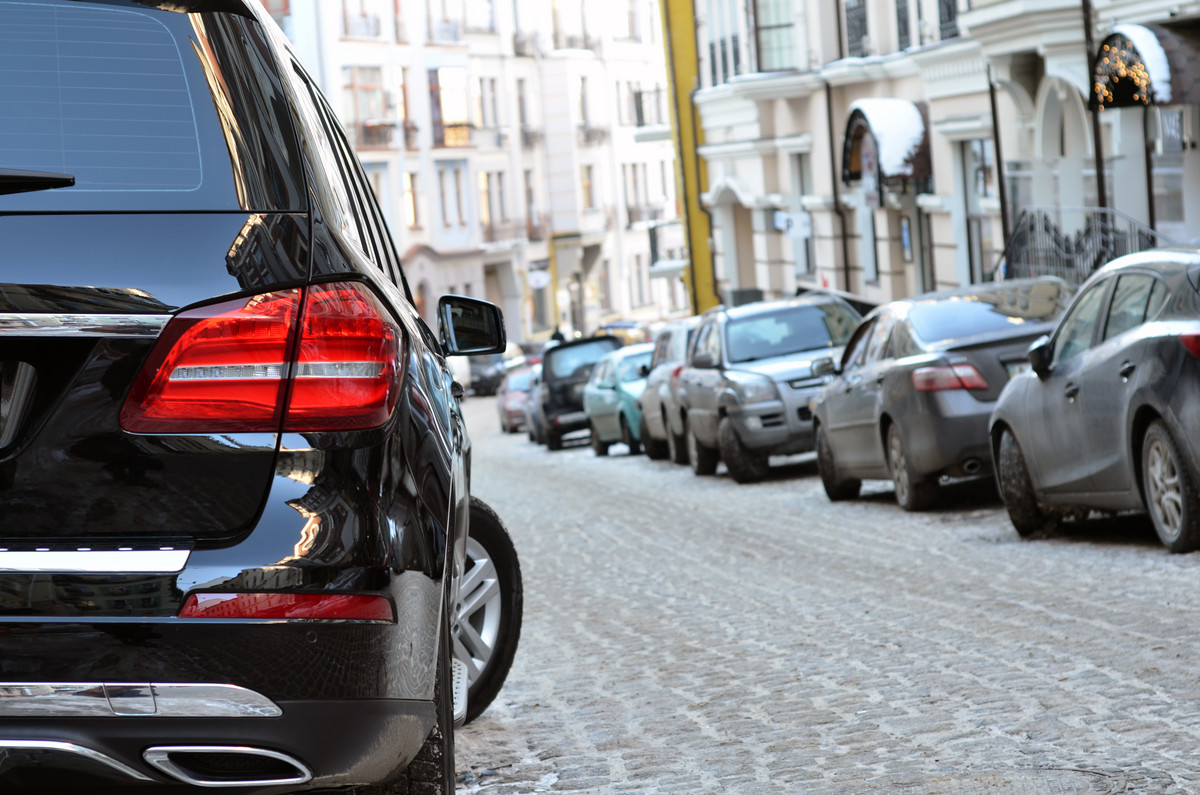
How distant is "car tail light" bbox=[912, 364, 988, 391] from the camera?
1251cm

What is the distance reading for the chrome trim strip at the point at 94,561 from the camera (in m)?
2.96

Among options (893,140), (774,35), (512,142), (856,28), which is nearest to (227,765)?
(893,140)

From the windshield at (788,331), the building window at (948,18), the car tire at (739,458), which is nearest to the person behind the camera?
the car tire at (739,458)

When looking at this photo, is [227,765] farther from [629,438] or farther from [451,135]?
[451,135]

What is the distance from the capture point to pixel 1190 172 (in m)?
19.0

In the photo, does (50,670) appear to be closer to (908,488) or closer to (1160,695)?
(1160,695)

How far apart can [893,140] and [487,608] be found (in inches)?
957

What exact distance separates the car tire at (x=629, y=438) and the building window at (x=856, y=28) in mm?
8366

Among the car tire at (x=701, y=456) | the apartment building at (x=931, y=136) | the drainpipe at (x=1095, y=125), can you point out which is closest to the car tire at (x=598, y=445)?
the apartment building at (x=931, y=136)

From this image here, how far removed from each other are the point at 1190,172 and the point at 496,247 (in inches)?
2343

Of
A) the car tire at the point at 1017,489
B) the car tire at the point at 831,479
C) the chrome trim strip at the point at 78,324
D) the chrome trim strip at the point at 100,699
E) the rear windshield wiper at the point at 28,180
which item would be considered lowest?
the car tire at the point at 831,479

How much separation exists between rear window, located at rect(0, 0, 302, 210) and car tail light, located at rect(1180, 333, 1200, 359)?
241 inches

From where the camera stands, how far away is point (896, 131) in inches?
1161

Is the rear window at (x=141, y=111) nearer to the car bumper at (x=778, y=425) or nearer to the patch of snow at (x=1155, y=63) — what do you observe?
the patch of snow at (x=1155, y=63)
